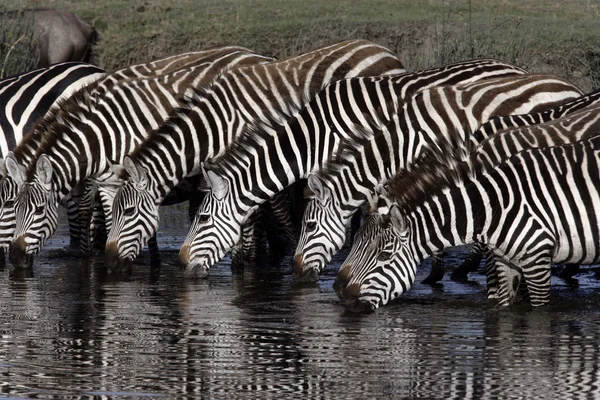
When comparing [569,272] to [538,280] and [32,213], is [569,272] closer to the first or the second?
[538,280]

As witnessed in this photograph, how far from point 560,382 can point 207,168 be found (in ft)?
17.6

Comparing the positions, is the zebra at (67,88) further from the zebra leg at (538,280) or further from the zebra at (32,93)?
the zebra leg at (538,280)

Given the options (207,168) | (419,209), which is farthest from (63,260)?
(419,209)

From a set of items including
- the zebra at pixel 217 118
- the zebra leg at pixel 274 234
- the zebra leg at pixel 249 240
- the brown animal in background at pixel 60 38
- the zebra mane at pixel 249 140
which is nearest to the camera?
the zebra mane at pixel 249 140

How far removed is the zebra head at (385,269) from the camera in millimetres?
9453

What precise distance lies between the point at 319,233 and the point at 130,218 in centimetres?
202

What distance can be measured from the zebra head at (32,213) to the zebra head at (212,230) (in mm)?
1654

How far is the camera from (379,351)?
7.92 metres

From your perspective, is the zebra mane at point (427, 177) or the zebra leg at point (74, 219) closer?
the zebra mane at point (427, 177)

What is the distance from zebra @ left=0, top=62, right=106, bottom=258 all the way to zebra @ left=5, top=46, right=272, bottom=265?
58 cm

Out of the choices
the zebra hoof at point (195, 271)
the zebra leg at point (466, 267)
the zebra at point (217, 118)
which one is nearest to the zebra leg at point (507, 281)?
the zebra leg at point (466, 267)

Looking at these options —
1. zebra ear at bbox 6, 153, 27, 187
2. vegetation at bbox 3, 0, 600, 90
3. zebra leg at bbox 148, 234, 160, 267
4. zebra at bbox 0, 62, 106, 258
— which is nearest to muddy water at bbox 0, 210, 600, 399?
zebra leg at bbox 148, 234, 160, 267

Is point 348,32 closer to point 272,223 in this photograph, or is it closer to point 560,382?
point 272,223

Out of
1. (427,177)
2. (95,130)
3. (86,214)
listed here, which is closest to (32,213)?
(95,130)
